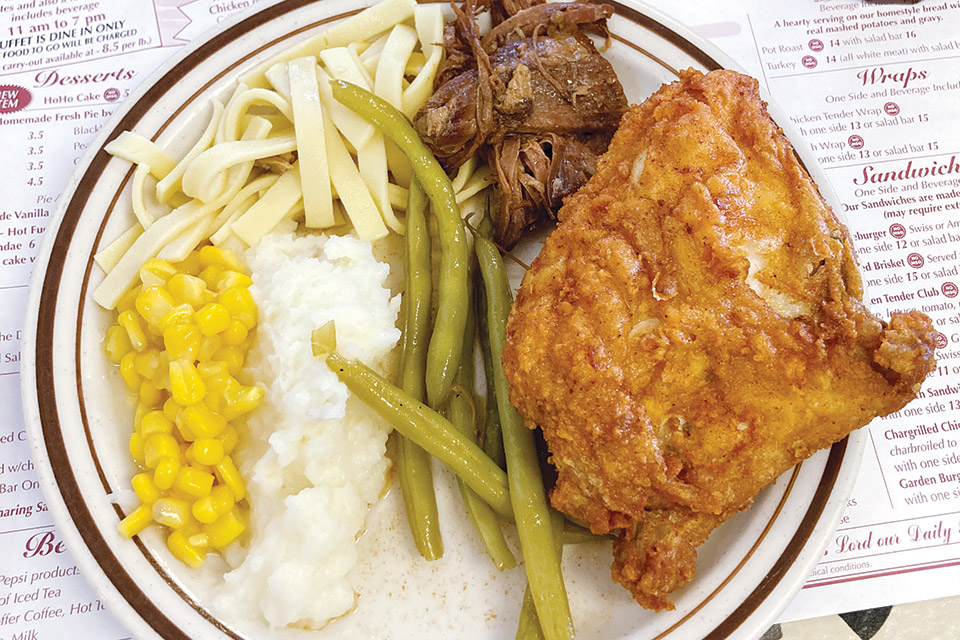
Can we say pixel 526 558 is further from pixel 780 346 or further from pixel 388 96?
pixel 388 96

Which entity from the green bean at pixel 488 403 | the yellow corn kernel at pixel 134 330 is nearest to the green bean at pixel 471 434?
the green bean at pixel 488 403

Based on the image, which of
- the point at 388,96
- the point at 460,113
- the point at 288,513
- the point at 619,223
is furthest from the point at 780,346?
the point at 388,96

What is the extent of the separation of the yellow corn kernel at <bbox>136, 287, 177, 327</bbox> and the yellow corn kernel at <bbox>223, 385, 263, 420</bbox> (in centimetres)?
45

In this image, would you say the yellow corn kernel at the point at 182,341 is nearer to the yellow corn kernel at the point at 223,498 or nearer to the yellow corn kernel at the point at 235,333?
the yellow corn kernel at the point at 235,333

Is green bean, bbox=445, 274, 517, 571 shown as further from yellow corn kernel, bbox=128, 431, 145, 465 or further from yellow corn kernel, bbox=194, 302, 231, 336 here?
yellow corn kernel, bbox=128, 431, 145, 465

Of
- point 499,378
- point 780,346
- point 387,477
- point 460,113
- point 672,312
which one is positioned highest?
point 460,113

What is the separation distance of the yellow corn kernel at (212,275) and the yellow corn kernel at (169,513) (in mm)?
931

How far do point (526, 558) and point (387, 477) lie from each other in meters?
0.75

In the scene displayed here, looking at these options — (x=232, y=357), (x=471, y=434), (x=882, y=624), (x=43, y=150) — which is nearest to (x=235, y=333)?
(x=232, y=357)

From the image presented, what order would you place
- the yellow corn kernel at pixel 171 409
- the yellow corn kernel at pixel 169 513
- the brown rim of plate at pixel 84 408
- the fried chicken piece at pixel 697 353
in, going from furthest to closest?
the yellow corn kernel at pixel 171 409
the yellow corn kernel at pixel 169 513
the brown rim of plate at pixel 84 408
the fried chicken piece at pixel 697 353

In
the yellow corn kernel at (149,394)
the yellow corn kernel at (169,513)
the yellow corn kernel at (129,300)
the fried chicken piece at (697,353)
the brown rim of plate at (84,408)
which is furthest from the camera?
the yellow corn kernel at (129,300)

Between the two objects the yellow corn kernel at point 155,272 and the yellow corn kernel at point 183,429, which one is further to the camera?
the yellow corn kernel at point 155,272

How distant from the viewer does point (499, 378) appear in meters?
2.77

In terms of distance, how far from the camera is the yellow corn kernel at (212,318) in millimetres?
2624
